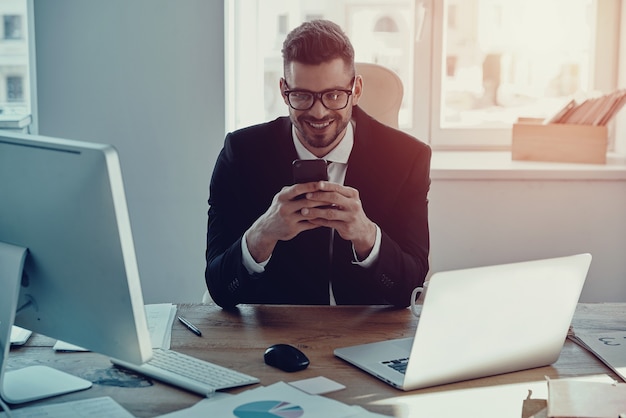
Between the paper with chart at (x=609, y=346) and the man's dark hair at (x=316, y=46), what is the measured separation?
79 cm

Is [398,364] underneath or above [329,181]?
underneath

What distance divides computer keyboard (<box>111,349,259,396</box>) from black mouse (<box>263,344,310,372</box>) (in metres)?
0.06

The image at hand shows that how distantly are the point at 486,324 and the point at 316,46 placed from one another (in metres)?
0.85

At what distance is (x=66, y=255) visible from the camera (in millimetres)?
1168

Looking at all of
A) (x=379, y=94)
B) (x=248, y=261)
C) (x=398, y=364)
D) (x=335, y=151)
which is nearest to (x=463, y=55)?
(x=379, y=94)

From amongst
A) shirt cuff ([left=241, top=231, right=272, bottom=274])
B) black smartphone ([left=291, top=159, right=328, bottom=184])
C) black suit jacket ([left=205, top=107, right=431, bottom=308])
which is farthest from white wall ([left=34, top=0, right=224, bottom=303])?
black smartphone ([left=291, top=159, right=328, bottom=184])

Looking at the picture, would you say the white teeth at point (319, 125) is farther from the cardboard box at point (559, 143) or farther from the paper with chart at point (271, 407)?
the cardboard box at point (559, 143)

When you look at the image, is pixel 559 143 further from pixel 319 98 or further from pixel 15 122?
pixel 15 122

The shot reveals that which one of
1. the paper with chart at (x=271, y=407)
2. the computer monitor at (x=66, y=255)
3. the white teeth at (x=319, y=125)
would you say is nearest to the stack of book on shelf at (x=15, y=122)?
the white teeth at (x=319, y=125)

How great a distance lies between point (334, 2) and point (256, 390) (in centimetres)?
216

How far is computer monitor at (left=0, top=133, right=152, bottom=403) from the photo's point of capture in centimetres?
108

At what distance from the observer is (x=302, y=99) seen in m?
1.87

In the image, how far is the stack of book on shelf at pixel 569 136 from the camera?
294cm

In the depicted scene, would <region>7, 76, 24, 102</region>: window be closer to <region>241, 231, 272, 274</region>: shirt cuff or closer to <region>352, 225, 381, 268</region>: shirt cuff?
<region>241, 231, 272, 274</region>: shirt cuff
